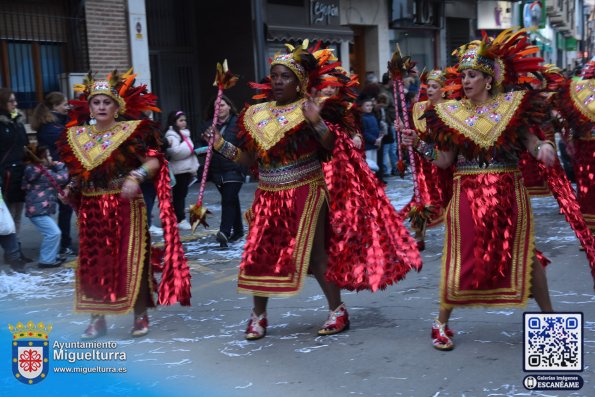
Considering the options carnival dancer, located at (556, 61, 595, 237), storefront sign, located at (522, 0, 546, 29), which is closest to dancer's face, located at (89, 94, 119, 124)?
carnival dancer, located at (556, 61, 595, 237)

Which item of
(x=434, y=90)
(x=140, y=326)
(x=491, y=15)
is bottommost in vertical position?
(x=140, y=326)

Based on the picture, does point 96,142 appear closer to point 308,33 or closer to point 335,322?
point 335,322

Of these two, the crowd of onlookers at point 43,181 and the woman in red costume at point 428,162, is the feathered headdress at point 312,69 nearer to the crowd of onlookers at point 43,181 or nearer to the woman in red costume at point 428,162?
the crowd of onlookers at point 43,181

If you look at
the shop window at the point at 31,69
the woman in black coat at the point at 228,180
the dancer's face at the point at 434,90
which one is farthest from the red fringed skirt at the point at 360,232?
the shop window at the point at 31,69

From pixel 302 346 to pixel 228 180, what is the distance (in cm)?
430

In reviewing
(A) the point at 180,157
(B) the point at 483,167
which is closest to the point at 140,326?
(B) the point at 483,167

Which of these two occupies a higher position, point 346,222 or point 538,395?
point 346,222

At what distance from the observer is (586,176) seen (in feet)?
23.8

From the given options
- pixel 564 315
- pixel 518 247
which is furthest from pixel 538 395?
pixel 518 247

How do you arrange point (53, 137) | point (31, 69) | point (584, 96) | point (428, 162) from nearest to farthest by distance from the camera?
point (584, 96)
point (428, 162)
point (53, 137)
point (31, 69)

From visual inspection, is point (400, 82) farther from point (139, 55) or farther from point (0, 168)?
point (139, 55)

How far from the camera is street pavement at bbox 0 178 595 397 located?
438cm

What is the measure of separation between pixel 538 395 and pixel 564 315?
0.49m

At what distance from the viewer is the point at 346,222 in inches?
212
